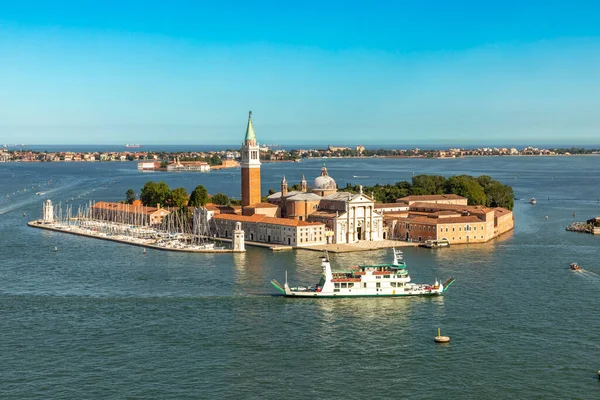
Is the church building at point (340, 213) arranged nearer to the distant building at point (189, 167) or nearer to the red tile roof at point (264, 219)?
the red tile roof at point (264, 219)

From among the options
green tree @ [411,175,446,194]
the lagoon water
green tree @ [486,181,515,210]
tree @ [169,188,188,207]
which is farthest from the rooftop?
tree @ [169,188,188,207]

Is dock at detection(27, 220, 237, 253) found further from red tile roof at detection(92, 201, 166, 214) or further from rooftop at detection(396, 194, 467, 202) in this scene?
rooftop at detection(396, 194, 467, 202)

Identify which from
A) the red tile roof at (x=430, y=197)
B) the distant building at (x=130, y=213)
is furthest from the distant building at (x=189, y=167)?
the red tile roof at (x=430, y=197)

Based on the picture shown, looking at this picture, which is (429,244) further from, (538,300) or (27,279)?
(27,279)

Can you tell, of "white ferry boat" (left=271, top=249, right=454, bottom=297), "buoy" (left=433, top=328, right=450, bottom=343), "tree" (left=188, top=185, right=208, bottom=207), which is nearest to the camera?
"buoy" (left=433, top=328, right=450, bottom=343)

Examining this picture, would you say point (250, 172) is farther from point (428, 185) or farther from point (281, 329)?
point (281, 329)

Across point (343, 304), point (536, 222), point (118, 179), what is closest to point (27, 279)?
point (343, 304)
